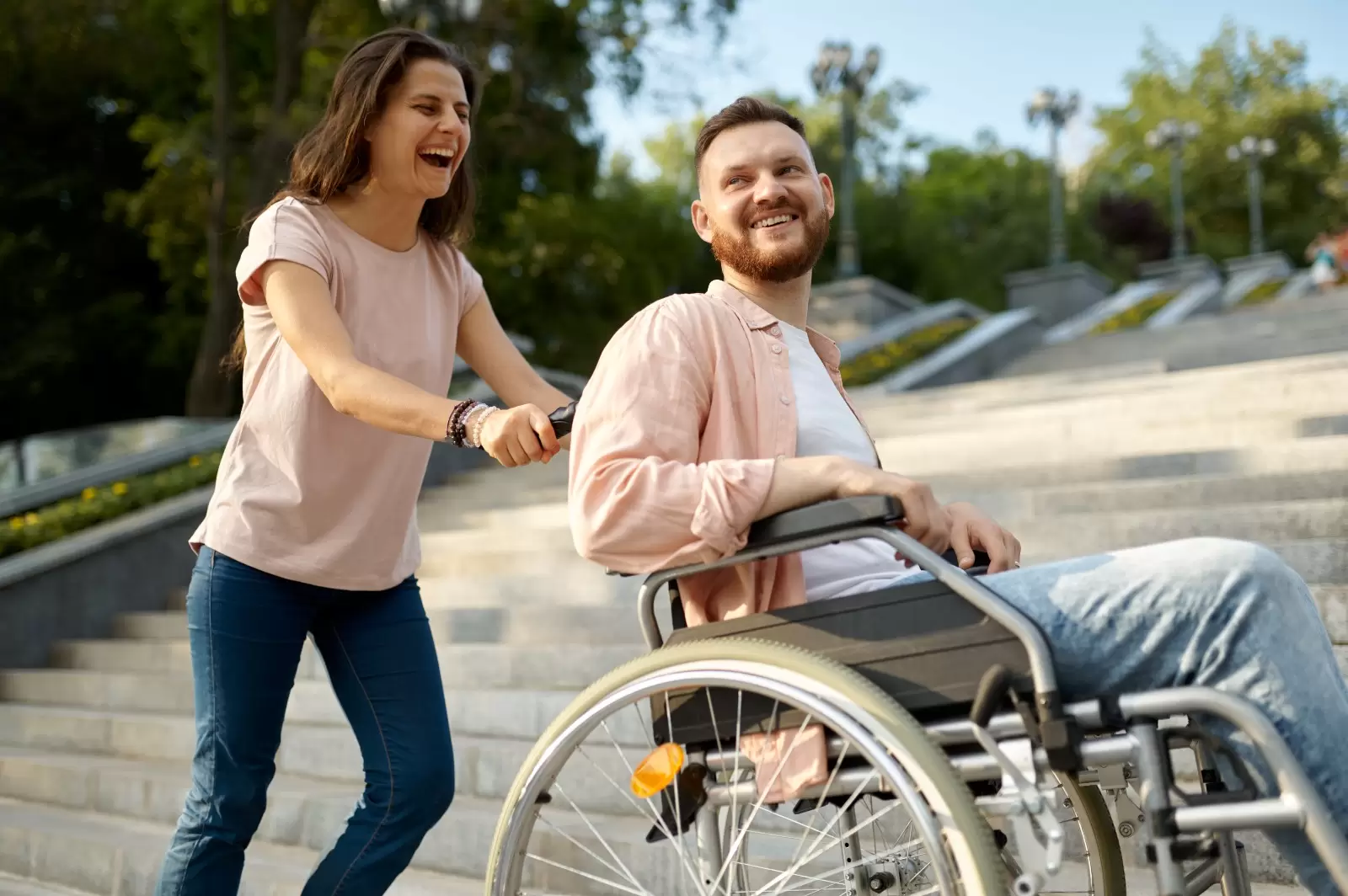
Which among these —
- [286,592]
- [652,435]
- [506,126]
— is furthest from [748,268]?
[506,126]

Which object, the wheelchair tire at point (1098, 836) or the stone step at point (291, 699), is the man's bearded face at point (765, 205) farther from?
the stone step at point (291, 699)

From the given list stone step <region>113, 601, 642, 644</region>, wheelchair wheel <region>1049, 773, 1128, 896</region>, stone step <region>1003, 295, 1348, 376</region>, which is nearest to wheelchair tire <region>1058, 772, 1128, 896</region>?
wheelchair wheel <region>1049, 773, 1128, 896</region>

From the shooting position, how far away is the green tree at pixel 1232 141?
42812 mm

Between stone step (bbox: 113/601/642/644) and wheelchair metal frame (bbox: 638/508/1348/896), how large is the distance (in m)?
2.88

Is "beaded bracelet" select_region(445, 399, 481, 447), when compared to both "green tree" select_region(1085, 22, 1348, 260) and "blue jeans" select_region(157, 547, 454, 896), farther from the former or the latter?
"green tree" select_region(1085, 22, 1348, 260)

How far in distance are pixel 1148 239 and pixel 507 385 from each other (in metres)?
37.5

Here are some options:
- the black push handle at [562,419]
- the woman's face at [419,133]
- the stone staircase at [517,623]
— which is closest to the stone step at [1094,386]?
the stone staircase at [517,623]

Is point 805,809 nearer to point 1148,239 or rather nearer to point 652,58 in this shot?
point 652,58

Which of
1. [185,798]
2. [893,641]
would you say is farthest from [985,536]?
[185,798]

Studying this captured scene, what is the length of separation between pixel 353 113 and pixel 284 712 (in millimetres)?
1077

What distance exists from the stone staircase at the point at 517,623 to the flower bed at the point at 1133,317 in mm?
10378

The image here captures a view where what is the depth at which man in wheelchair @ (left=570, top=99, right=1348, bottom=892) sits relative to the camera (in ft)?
5.28

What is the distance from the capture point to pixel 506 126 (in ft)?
49.9

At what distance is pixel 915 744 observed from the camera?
1.63m
